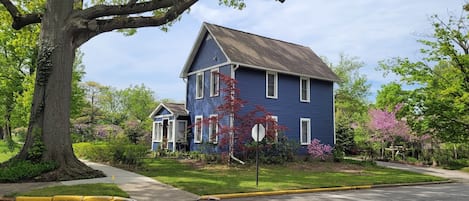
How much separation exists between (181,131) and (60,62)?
10879 mm

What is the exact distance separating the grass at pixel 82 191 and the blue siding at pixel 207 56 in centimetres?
1116

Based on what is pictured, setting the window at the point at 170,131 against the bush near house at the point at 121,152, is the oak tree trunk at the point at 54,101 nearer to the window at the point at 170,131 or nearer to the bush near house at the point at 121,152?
the bush near house at the point at 121,152

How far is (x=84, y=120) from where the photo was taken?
39.6 meters

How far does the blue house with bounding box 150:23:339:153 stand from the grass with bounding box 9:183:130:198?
9.17m

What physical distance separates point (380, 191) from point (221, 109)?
8276 millimetres

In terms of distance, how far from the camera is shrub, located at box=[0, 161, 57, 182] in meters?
10.3

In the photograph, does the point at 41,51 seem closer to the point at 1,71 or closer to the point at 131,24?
the point at 131,24

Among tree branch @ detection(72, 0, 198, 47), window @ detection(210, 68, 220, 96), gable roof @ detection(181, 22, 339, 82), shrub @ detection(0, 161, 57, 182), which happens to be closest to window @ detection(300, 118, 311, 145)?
gable roof @ detection(181, 22, 339, 82)

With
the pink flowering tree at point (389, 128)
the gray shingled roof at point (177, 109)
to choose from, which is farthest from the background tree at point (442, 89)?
the gray shingled roof at point (177, 109)

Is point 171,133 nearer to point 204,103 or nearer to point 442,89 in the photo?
point 204,103

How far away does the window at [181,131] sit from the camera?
21859mm

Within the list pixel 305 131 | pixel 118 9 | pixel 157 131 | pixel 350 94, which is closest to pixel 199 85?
pixel 157 131

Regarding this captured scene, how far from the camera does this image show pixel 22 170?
34.6ft

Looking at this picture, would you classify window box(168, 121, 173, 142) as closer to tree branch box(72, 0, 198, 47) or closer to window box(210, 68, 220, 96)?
window box(210, 68, 220, 96)
